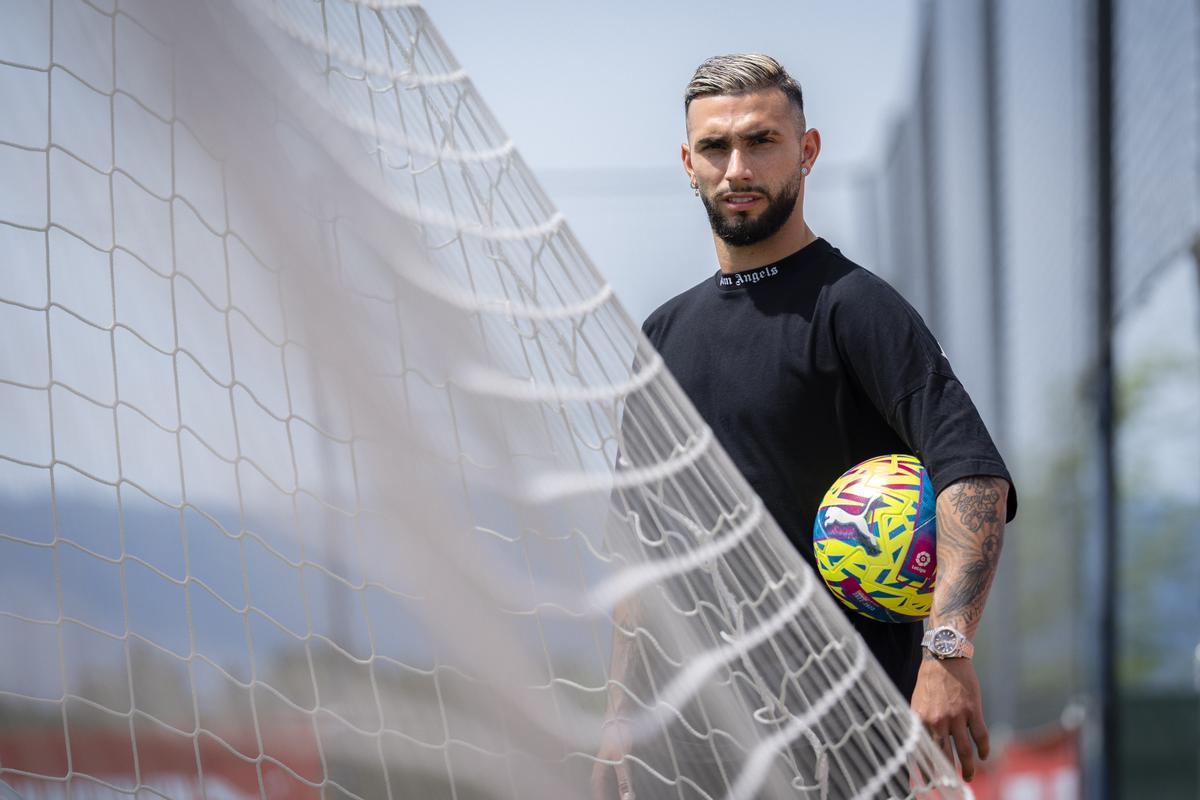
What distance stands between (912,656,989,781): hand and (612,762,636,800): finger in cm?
45

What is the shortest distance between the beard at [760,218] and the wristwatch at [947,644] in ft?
2.31

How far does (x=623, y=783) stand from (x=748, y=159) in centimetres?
100

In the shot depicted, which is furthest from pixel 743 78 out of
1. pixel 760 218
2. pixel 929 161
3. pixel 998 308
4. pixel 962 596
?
pixel 929 161

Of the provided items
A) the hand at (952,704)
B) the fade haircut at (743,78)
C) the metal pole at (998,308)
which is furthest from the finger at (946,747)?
the metal pole at (998,308)

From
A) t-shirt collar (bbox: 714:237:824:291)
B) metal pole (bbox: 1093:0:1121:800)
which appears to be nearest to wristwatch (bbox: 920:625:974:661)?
t-shirt collar (bbox: 714:237:824:291)

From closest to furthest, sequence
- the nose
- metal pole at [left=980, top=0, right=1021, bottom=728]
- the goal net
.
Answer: the goal net < the nose < metal pole at [left=980, top=0, right=1021, bottom=728]

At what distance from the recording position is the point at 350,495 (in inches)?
69.7

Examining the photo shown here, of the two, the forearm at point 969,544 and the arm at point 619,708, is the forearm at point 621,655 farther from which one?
the forearm at point 969,544

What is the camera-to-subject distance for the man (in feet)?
6.81

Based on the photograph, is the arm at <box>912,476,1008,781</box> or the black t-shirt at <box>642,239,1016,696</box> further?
the black t-shirt at <box>642,239,1016,696</box>

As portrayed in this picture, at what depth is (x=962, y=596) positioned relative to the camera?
2.01 metres

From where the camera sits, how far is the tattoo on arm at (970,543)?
2.01 m

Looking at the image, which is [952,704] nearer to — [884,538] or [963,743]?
[963,743]

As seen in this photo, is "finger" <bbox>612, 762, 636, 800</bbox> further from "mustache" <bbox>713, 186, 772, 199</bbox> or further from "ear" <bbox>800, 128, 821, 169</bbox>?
"ear" <bbox>800, 128, 821, 169</bbox>
